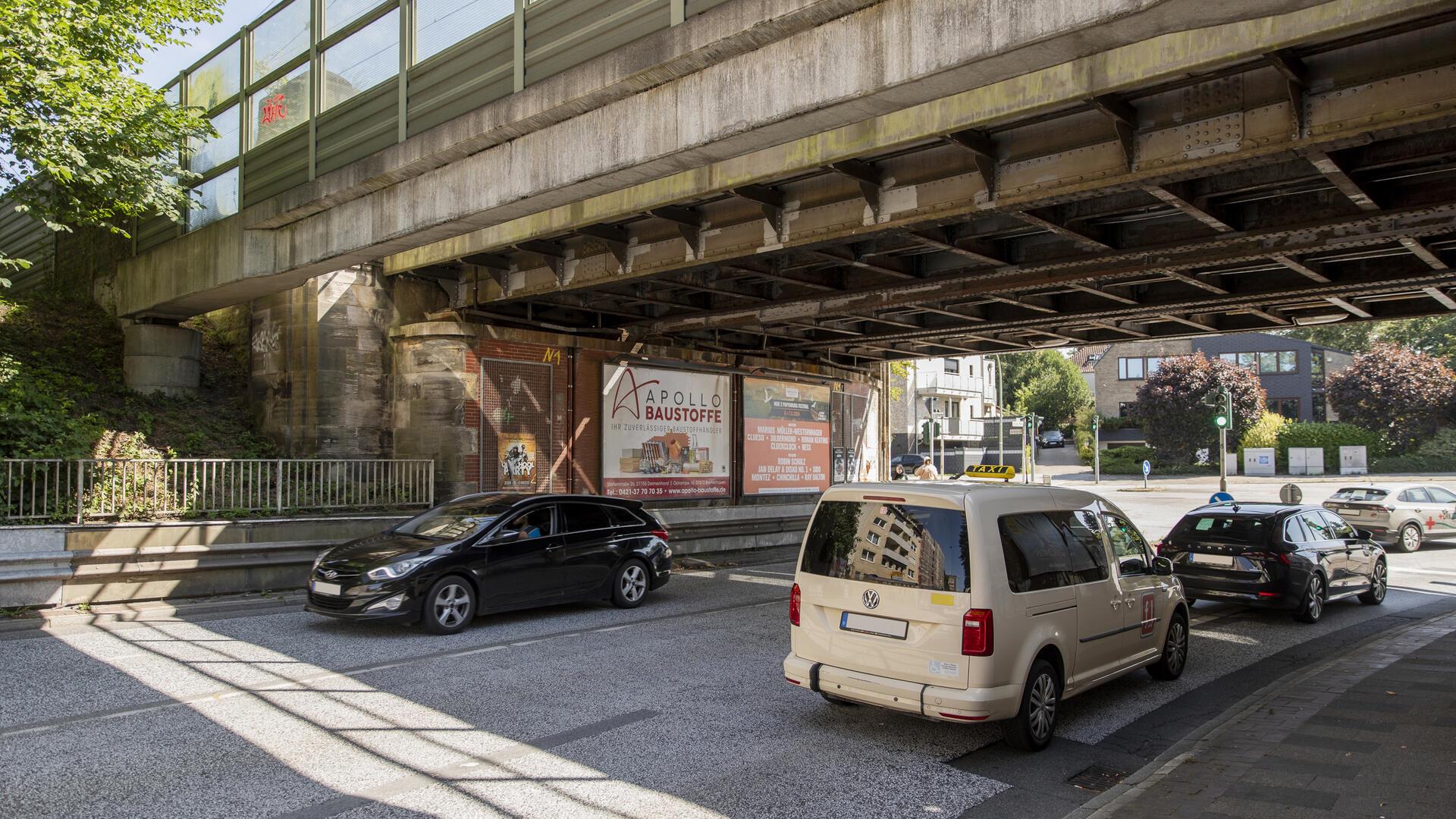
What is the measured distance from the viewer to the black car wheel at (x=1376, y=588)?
12969 mm

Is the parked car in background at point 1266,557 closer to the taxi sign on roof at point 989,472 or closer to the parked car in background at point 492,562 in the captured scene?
the taxi sign on roof at point 989,472

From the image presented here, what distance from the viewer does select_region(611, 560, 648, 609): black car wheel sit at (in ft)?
38.1


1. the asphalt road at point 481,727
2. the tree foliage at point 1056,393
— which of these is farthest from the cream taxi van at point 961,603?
the tree foliage at point 1056,393

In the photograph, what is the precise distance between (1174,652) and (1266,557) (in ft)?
13.0

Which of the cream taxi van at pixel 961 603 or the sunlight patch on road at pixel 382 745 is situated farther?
the cream taxi van at pixel 961 603

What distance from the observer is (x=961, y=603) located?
18.8 feet

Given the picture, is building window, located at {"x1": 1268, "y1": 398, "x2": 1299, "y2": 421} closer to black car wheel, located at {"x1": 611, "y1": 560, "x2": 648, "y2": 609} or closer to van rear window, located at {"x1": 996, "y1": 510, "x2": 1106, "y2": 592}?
black car wheel, located at {"x1": 611, "y1": 560, "x2": 648, "y2": 609}

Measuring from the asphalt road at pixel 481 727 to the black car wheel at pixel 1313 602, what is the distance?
1.03 meters

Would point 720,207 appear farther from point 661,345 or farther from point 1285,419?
point 1285,419

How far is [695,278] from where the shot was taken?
583 inches

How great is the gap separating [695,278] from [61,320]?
13.2 metres

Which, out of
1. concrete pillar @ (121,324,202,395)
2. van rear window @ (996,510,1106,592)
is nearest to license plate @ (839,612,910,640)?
van rear window @ (996,510,1106,592)

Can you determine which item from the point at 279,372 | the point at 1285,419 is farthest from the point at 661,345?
the point at 1285,419

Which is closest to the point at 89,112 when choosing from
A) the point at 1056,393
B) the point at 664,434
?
the point at 664,434
